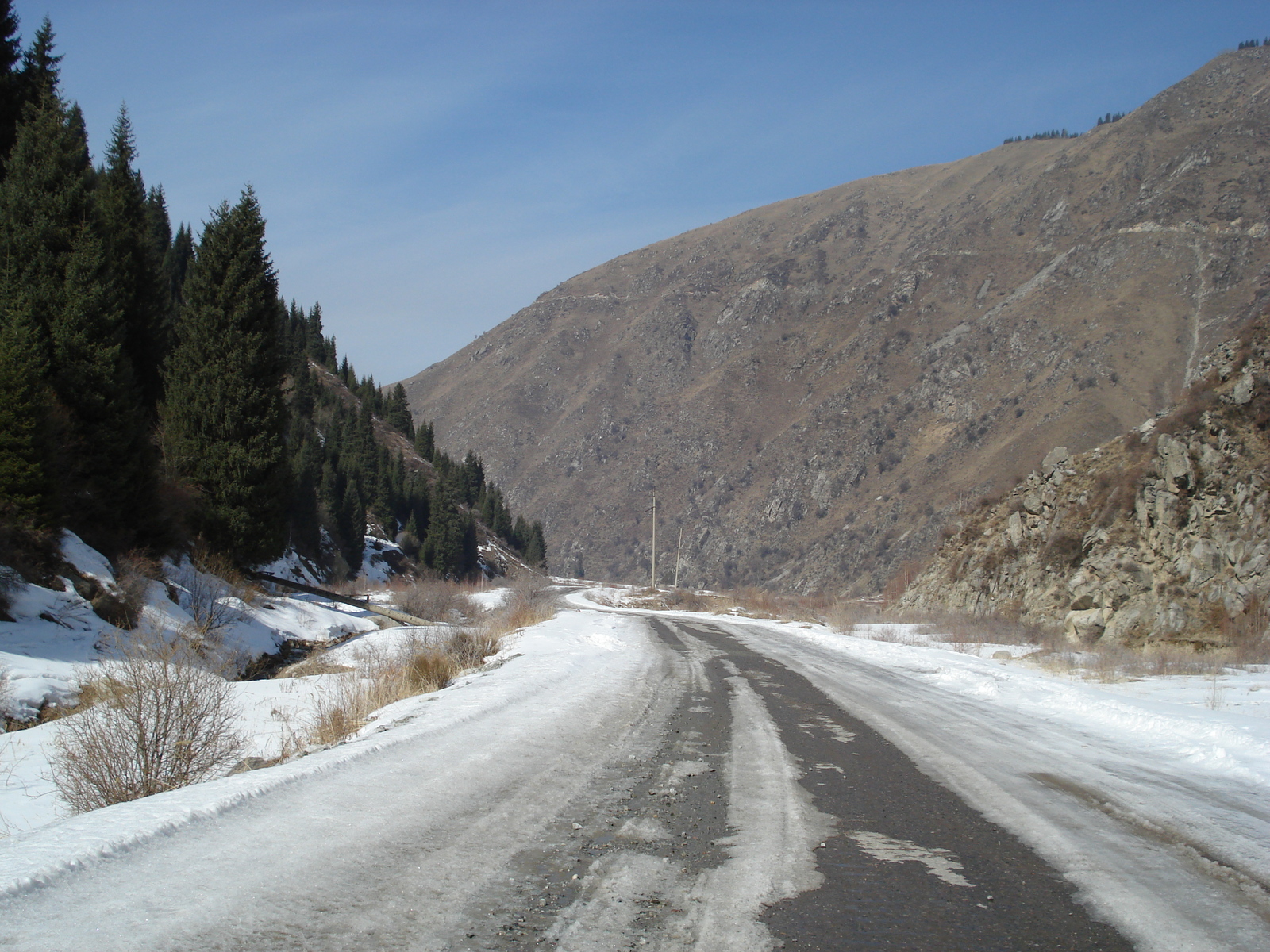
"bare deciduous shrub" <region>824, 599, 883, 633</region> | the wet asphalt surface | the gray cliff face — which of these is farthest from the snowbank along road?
"bare deciduous shrub" <region>824, 599, 883, 633</region>

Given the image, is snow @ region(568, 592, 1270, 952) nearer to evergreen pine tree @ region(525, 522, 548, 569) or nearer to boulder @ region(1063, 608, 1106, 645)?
boulder @ region(1063, 608, 1106, 645)

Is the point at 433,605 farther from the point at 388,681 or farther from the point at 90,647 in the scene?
the point at 388,681

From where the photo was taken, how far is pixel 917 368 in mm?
115312

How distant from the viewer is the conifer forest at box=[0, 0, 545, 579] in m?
17.2

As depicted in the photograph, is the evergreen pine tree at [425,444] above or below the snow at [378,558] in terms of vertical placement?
above

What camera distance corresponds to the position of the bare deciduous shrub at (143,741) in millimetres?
6312

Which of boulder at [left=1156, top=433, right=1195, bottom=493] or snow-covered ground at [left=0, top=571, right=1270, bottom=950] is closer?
snow-covered ground at [left=0, top=571, right=1270, bottom=950]

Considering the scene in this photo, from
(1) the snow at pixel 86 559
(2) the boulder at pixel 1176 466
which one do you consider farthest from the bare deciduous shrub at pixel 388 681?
(2) the boulder at pixel 1176 466

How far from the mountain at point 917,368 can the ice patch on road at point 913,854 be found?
247ft

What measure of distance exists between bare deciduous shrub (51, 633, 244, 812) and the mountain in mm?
75985

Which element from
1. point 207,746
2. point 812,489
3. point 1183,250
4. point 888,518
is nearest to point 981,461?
point 888,518

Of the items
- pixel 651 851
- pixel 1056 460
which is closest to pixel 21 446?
pixel 651 851

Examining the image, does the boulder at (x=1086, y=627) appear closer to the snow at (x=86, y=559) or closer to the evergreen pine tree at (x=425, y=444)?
the snow at (x=86, y=559)

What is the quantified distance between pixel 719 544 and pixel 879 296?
5674 cm
